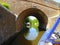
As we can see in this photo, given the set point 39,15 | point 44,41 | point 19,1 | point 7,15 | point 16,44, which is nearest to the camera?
point 44,41

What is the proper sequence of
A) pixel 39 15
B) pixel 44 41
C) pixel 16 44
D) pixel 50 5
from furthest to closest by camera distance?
pixel 50 5, pixel 39 15, pixel 16 44, pixel 44 41

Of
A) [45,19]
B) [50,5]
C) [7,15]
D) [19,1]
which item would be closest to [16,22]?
[7,15]

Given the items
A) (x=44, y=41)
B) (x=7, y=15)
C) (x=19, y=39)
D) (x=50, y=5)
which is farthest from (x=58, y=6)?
(x=44, y=41)

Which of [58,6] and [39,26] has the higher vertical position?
[58,6]

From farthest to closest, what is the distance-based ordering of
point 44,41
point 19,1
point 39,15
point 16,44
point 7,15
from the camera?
point 19,1, point 39,15, point 16,44, point 7,15, point 44,41

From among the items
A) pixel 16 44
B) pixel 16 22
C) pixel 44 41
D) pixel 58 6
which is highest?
pixel 58 6

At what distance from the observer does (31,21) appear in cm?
285

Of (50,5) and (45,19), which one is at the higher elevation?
(50,5)

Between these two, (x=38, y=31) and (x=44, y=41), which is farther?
(x=38, y=31)

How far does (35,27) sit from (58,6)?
134 cm

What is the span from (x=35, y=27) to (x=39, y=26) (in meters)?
0.09

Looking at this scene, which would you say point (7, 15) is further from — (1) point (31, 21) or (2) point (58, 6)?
(2) point (58, 6)

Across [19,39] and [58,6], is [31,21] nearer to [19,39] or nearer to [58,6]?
[19,39]

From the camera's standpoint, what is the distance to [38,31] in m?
2.76
